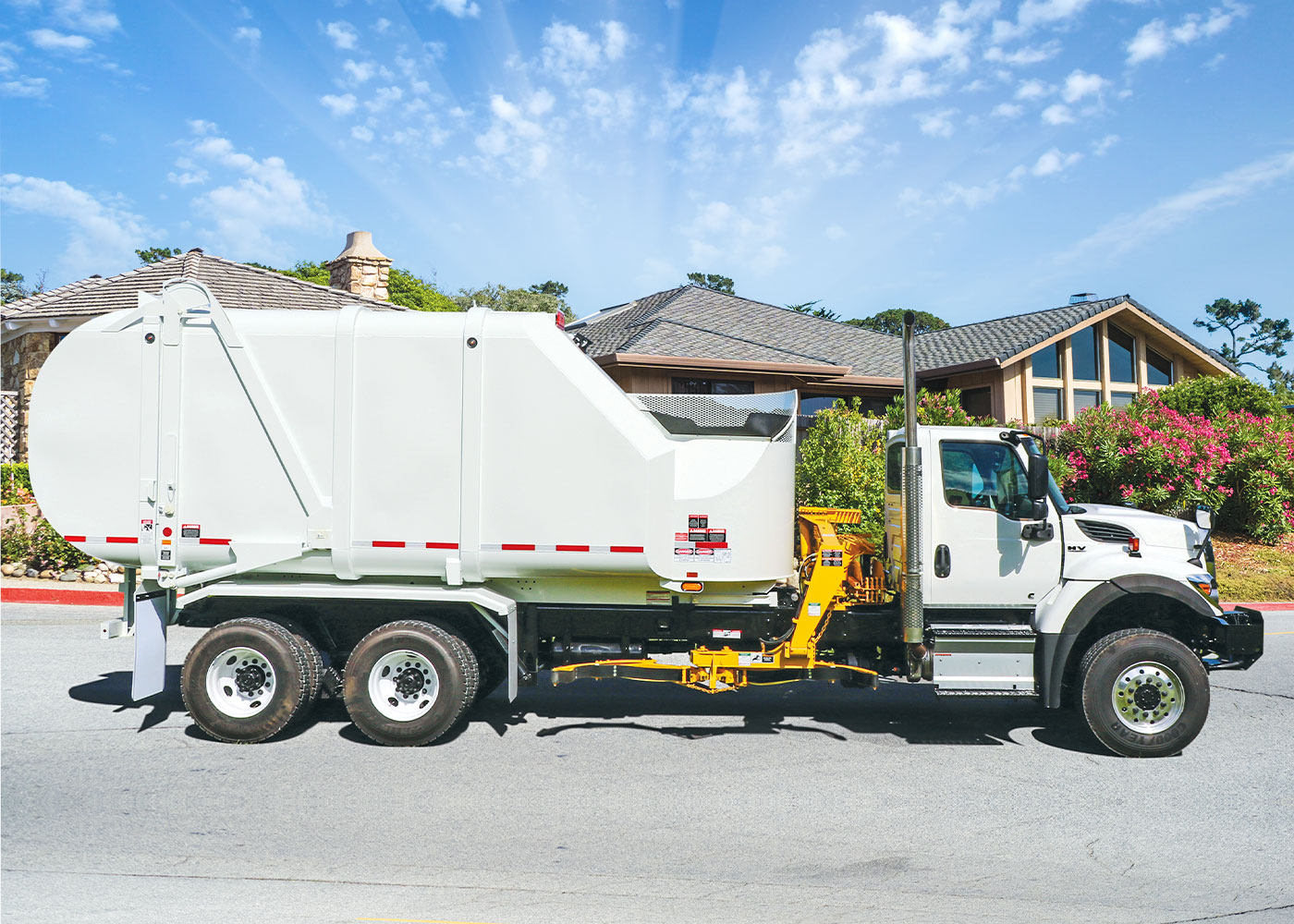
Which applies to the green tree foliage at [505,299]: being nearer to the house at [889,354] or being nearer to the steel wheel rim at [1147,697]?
the house at [889,354]

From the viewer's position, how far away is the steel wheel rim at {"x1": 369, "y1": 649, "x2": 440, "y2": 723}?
6879 mm

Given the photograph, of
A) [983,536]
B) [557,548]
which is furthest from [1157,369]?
[557,548]

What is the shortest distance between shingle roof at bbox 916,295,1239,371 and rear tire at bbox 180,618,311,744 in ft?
62.6

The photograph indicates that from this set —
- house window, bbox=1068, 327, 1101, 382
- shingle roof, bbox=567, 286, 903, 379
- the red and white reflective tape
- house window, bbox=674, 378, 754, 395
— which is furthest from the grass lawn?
the red and white reflective tape

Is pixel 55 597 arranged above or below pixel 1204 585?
below

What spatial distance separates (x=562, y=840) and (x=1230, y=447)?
1776cm

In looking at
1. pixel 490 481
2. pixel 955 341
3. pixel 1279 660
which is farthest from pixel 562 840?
pixel 955 341

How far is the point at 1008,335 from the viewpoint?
2428cm

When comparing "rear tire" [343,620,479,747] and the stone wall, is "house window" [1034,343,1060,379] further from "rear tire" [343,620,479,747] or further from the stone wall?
the stone wall

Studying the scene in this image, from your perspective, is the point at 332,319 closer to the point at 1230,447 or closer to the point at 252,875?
the point at 252,875

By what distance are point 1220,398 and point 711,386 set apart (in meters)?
11.1

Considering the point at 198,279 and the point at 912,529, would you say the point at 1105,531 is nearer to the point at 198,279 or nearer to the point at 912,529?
the point at 912,529

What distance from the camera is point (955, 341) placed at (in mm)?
26141

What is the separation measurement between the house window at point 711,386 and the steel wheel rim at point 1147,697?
A: 41.3 ft
